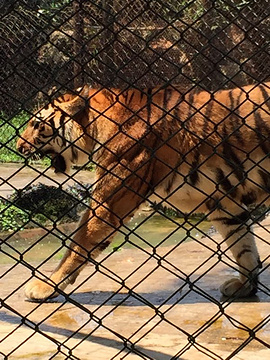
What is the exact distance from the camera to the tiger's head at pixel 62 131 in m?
4.14

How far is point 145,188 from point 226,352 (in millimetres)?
1365

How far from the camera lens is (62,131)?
4535mm

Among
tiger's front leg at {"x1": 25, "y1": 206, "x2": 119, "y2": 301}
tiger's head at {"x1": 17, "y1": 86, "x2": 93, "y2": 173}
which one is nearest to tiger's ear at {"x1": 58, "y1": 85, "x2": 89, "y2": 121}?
tiger's head at {"x1": 17, "y1": 86, "x2": 93, "y2": 173}

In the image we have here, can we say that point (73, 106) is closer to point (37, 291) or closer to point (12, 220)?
point (37, 291)

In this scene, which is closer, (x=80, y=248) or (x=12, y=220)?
(x=80, y=248)

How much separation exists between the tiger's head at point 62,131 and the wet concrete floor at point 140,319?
85 centimetres

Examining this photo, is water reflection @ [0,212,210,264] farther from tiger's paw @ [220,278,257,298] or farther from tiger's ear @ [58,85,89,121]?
tiger's ear @ [58,85,89,121]

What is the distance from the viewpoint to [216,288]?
459 cm

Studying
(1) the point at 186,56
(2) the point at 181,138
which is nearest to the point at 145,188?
(2) the point at 181,138

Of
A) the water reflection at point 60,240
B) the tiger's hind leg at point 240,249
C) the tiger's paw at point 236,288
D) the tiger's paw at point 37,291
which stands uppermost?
the water reflection at point 60,240

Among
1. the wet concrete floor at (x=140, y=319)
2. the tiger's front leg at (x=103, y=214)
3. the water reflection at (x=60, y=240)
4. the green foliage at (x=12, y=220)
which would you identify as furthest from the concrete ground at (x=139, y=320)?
the green foliage at (x=12, y=220)

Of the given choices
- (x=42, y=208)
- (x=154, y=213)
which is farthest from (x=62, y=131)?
(x=42, y=208)

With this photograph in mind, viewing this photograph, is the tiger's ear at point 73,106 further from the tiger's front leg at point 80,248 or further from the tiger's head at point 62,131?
the tiger's front leg at point 80,248

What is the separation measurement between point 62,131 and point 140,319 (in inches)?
53.8
